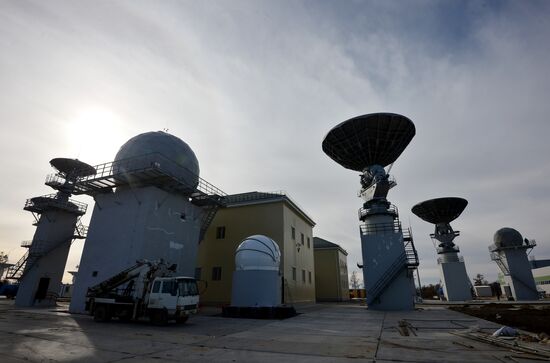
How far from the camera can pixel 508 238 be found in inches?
1647

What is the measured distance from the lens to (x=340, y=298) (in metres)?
43.8

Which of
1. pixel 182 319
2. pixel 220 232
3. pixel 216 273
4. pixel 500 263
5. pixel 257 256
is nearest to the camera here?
pixel 182 319

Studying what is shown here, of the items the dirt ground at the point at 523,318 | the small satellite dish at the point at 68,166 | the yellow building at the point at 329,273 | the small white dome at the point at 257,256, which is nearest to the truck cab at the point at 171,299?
the small white dome at the point at 257,256

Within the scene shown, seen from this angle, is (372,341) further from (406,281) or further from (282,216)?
(282,216)

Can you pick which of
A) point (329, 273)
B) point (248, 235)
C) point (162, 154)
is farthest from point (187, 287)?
point (329, 273)

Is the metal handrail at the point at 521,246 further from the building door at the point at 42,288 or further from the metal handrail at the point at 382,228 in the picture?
the building door at the point at 42,288

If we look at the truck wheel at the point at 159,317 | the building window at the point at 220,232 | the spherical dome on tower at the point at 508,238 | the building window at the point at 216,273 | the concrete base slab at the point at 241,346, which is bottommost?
the concrete base slab at the point at 241,346

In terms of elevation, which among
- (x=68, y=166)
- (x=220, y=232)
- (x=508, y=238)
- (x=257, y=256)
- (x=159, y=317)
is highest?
(x=68, y=166)

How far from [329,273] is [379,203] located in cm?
2222

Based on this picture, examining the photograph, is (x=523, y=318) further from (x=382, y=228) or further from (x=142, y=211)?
(x=142, y=211)

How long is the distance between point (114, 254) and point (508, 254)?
5234cm

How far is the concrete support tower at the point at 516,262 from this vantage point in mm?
39906

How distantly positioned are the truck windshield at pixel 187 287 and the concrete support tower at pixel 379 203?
1575cm

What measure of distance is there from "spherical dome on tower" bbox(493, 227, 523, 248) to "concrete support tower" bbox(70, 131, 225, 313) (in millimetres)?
44862
